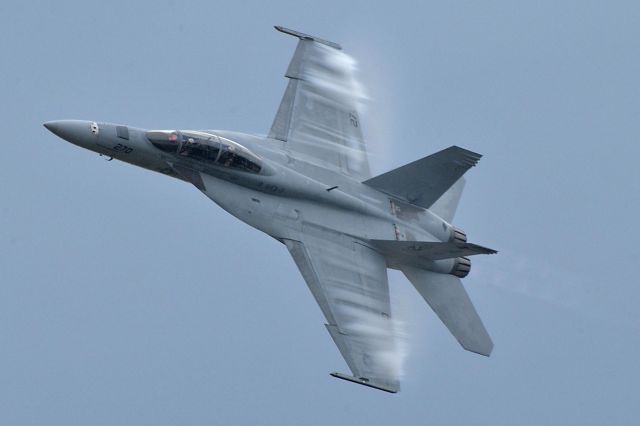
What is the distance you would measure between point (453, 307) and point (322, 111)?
5.89 metres

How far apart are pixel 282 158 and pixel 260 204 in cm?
134

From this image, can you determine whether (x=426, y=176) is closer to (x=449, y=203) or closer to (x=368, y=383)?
(x=449, y=203)

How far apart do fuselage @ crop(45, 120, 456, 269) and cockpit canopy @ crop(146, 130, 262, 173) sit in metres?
0.02

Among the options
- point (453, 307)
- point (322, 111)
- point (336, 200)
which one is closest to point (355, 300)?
point (336, 200)

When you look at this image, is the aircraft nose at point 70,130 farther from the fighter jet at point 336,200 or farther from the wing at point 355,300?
the wing at point 355,300

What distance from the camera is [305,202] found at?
33.3 metres

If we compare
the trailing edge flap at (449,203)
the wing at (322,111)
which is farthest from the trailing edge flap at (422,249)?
the wing at (322,111)

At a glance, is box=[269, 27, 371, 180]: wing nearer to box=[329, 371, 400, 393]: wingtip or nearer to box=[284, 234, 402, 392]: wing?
box=[284, 234, 402, 392]: wing

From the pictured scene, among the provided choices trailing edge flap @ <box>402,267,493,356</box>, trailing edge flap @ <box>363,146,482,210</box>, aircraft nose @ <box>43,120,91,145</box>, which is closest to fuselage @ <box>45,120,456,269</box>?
aircraft nose @ <box>43,120,91,145</box>

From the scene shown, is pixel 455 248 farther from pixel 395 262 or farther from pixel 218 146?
pixel 218 146

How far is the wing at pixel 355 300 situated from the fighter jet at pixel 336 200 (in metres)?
0.02

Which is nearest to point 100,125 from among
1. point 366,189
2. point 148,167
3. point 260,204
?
point 148,167

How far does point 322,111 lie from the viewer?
35.7 metres

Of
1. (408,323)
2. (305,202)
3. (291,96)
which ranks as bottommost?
(408,323)
